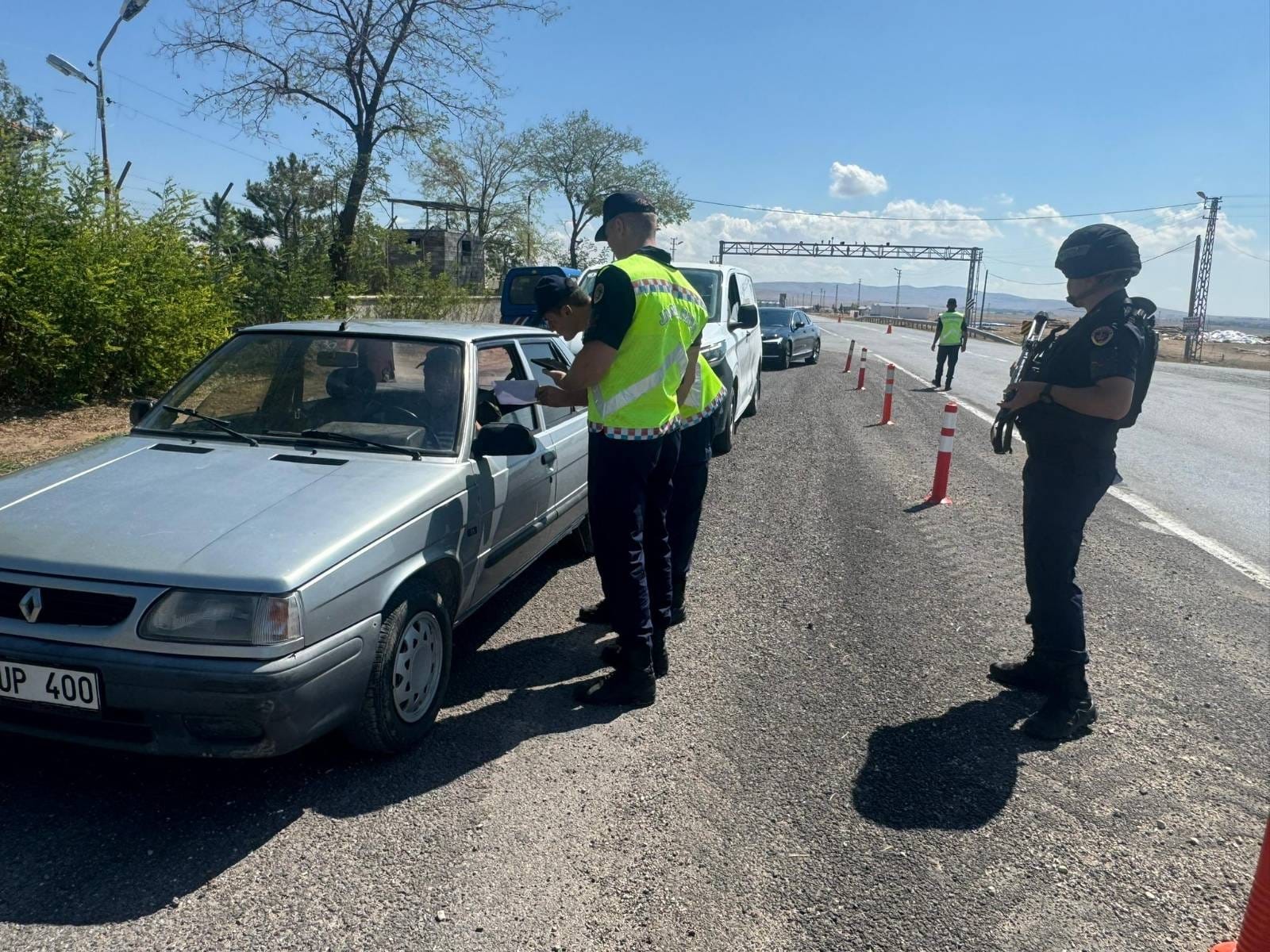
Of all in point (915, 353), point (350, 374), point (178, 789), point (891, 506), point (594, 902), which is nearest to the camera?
point (594, 902)

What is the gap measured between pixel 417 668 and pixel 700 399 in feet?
6.18

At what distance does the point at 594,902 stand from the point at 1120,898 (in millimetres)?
1576

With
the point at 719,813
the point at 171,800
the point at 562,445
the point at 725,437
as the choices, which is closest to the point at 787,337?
the point at 725,437

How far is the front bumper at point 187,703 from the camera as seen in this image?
268 centimetres

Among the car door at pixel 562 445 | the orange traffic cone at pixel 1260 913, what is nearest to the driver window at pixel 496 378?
the car door at pixel 562 445

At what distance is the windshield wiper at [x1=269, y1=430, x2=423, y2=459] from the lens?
150 inches

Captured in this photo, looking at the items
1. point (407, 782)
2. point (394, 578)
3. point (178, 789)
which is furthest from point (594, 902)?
point (178, 789)

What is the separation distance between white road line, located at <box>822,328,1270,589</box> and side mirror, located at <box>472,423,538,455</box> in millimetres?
3570

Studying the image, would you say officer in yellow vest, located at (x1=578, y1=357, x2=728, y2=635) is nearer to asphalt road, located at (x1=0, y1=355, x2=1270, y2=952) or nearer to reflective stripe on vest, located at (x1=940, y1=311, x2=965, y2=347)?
asphalt road, located at (x1=0, y1=355, x2=1270, y2=952)

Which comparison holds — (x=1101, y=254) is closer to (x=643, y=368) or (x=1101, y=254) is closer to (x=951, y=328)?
(x=643, y=368)

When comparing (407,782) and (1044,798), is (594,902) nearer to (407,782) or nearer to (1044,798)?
(407,782)

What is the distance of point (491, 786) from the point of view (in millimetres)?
3195

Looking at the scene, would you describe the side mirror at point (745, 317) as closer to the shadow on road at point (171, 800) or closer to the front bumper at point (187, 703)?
the shadow on road at point (171, 800)

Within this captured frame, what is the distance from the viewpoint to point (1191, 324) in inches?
1796
